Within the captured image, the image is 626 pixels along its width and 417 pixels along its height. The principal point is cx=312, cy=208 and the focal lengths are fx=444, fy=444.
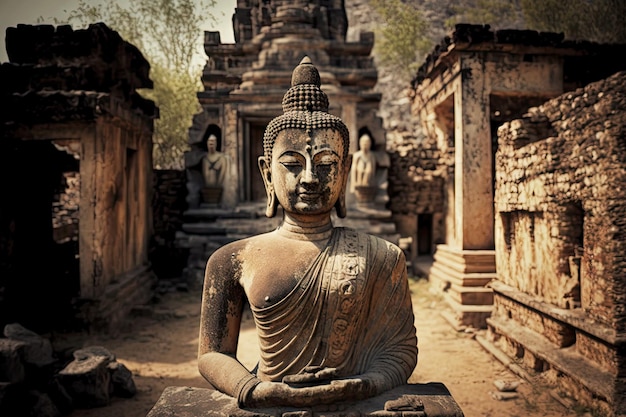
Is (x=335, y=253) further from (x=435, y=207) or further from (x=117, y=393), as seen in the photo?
(x=435, y=207)

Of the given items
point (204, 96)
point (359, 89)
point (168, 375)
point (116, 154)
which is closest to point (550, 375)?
point (168, 375)

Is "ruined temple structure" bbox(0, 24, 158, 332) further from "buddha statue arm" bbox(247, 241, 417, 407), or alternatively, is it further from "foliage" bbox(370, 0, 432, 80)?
"foliage" bbox(370, 0, 432, 80)

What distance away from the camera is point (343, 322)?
2396 millimetres

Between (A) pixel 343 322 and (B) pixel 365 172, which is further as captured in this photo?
(B) pixel 365 172

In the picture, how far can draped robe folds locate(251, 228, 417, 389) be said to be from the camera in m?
2.38

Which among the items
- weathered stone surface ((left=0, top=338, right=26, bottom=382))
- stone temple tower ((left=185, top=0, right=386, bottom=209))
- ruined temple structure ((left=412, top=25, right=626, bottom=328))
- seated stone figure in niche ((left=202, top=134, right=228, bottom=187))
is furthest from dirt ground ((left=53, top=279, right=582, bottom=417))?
stone temple tower ((left=185, top=0, right=386, bottom=209))

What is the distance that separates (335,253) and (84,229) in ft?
17.6

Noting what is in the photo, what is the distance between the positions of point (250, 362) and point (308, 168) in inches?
164

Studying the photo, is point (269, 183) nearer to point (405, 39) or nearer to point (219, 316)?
point (219, 316)

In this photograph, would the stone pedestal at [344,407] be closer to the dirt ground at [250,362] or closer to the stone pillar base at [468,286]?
the dirt ground at [250,362]

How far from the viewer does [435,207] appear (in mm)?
11891

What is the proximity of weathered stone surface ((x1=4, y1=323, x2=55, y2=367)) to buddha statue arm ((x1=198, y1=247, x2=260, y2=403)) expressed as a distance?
3330 millimetres

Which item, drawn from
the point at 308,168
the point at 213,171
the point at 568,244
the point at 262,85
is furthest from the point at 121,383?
the point at 262,85

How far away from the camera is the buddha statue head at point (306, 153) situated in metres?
2.55
